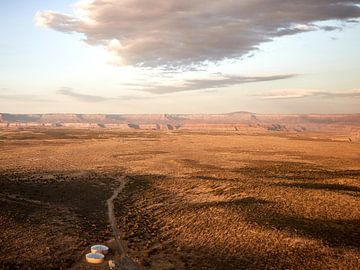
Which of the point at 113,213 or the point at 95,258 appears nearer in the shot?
the point at 95,258

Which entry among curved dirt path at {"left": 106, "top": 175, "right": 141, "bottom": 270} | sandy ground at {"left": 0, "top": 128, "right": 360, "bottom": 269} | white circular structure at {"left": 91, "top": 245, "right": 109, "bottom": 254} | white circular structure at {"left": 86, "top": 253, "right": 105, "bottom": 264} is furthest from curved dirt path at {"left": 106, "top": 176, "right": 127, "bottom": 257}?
white circular structure at {"left": 86, "top": 253, "right": 105, "bottom": 264}

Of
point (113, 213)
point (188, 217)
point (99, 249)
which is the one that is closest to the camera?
point (99, 249)

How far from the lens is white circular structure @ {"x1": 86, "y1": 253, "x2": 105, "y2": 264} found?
16.1 metres

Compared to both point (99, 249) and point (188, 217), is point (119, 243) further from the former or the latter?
point (188, 217)

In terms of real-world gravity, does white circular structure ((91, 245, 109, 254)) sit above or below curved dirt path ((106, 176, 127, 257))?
above

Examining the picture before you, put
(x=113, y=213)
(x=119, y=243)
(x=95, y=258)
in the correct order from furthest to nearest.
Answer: (x=113, y=213) < (x=119, y=243) < (x=95, y=258)

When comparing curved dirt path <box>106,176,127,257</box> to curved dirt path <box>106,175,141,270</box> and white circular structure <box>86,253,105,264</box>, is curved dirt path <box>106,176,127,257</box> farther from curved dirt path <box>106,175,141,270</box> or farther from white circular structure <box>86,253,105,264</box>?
white circular structure <box>86,253,105,264</box>

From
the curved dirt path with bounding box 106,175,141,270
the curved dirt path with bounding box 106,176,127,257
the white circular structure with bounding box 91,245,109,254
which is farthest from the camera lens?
the curved dirt path with bounding box 106,176,127,257

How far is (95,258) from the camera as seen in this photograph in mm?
16109

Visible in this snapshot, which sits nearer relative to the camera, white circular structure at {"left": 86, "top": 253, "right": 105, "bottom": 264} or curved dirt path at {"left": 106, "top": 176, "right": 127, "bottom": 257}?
white circular structure at {"left": 86, "top": 253, "right": 105, "bottom": 264}

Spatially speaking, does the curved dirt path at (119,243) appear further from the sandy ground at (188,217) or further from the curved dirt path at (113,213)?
the sandy ground at (188,217)

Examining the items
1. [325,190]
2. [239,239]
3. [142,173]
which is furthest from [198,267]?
[142,173]

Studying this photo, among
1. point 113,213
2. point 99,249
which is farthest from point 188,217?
point 99,249

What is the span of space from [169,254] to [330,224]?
11.2 m
